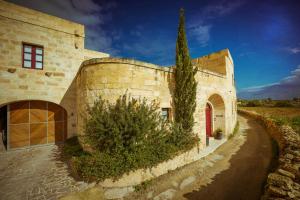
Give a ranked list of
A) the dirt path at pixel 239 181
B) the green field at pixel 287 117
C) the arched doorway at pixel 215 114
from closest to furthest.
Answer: the dirt path at pixel 239 181 < the arched doorway at pixel 215 114 < the green field at pixel 287 117

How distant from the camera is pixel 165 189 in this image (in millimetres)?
4840

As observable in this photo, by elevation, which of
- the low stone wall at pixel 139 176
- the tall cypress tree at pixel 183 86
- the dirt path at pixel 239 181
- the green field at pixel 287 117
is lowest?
the dirt path at pixel 239 181

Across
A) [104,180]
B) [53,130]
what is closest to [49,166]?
[104,180]

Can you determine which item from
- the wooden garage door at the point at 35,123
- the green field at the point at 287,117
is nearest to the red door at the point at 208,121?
the green field at the point at 287,117

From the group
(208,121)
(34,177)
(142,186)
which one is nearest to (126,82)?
(142,186)

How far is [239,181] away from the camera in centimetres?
521

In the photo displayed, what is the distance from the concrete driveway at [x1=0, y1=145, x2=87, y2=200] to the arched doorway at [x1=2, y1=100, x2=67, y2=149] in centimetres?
118

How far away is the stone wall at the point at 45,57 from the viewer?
7.40 meters

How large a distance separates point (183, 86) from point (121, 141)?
4131mm

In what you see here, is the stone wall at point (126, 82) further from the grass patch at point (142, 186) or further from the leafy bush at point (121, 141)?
the grass patch at point (142, 186)

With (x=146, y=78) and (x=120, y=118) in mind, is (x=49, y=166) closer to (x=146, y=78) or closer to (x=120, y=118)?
(x=120, y=118)

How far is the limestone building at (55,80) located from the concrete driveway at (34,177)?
1930 mm

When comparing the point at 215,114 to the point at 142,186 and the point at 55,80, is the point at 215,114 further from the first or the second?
the point at 55,80

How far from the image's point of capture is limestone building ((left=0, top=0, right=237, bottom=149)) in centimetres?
583
